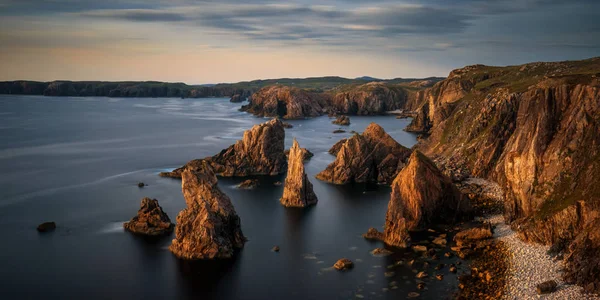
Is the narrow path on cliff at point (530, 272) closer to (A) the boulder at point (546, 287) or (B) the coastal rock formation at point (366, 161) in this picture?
(A) the boulder at point (546, 287)

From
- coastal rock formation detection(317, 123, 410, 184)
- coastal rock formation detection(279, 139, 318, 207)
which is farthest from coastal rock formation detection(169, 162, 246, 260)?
coastal rock formation detection(317, 123, 410, 184)

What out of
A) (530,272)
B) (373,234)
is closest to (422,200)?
(373,234)

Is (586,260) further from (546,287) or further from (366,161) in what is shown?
(366,161)

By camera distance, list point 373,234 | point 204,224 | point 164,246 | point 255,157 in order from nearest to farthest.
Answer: point 204,224 → point 164,246 → point 373,234 → point 255,157

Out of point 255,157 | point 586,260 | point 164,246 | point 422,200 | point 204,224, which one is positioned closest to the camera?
point 586,260

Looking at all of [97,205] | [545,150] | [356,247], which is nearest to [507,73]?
[545,150]

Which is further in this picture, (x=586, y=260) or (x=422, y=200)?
(x=422, y=200)

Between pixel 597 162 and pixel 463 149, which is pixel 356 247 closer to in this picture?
pixel 597 162
